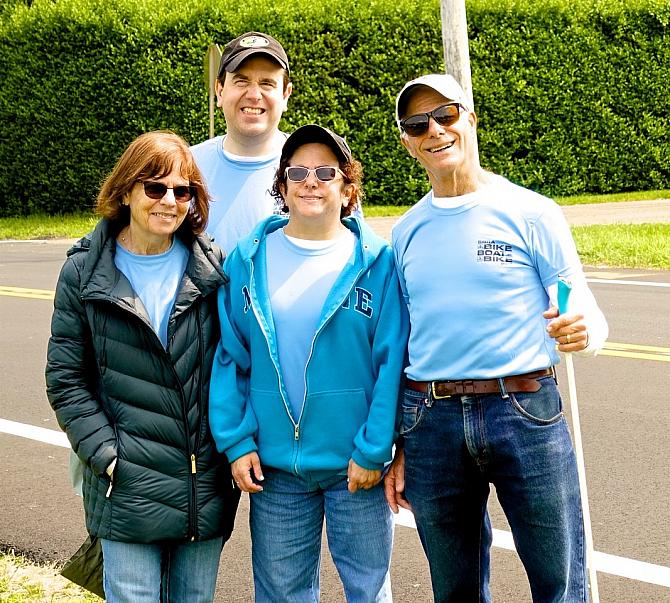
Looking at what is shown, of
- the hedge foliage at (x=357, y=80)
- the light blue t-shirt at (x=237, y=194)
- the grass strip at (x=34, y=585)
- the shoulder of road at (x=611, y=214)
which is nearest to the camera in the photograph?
the light blue t-shirt at (x=237, y=194)

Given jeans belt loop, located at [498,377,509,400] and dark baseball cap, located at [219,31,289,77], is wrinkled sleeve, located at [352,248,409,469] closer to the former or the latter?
jeans belt loop, located at [498,377,509,400]

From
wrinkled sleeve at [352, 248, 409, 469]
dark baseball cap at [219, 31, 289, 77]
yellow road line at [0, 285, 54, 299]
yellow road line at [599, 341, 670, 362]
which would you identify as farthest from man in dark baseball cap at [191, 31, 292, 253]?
yellow road line at [0, 285, 54, 299]

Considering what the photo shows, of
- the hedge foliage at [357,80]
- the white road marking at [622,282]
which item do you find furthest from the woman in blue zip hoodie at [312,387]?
the hedge foliage at [357,80]

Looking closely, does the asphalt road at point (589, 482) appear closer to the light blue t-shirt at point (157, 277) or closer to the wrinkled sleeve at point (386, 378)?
the wrinkled sleeve at point (386, 378)

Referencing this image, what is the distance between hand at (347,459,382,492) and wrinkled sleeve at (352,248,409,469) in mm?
17

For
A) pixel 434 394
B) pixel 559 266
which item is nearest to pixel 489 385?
pixel 434 394

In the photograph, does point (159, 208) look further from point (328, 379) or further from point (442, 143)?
point (442, 143)

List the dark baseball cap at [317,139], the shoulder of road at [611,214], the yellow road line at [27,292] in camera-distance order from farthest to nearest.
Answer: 1. the shoulder of road at [611,214]
2. the yellow road line at [27,292]
3. the dark baseball cap at [317,139]

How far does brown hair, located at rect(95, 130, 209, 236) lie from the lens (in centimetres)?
308

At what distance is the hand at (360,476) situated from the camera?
300 centimetres

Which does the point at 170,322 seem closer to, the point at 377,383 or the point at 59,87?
the point at 377,383

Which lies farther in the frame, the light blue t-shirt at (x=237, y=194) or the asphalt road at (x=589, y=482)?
the asphalt road at (x=589, y=482)

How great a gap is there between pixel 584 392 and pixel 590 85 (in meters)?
14.9

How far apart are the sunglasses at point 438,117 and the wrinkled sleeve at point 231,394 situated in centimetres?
80
